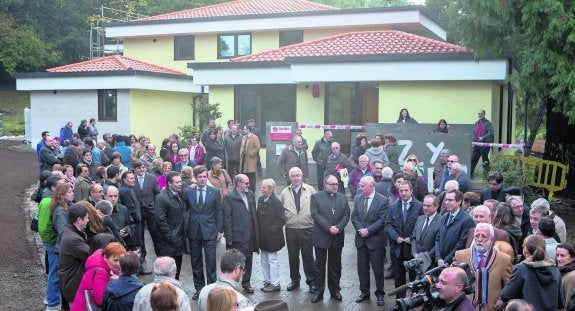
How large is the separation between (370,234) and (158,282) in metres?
4.74

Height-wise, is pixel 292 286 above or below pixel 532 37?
below

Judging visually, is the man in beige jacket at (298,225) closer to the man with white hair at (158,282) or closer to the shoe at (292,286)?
the shoe at (292,286)

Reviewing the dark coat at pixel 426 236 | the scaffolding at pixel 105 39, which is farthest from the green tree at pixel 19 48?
the dark coat at pixel 426 236

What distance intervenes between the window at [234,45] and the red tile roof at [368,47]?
7.18 m

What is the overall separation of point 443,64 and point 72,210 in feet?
48.5

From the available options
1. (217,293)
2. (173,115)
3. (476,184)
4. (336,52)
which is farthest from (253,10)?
(217,293)

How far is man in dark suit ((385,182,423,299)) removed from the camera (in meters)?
10.3

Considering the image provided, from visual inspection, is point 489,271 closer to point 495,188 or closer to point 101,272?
point 495,188

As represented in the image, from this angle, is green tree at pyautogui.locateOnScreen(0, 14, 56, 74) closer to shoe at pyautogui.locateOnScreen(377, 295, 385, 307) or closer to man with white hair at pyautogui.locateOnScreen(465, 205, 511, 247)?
shoe at pyautogui.locateOnScreen(377, 295, 385, 307)

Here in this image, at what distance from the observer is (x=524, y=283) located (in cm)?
726

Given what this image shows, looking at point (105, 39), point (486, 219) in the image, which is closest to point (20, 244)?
point (486, 219)

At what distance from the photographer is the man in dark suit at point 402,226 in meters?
10.3

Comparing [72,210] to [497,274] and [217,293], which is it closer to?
[217,293]

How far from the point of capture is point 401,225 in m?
10.4
